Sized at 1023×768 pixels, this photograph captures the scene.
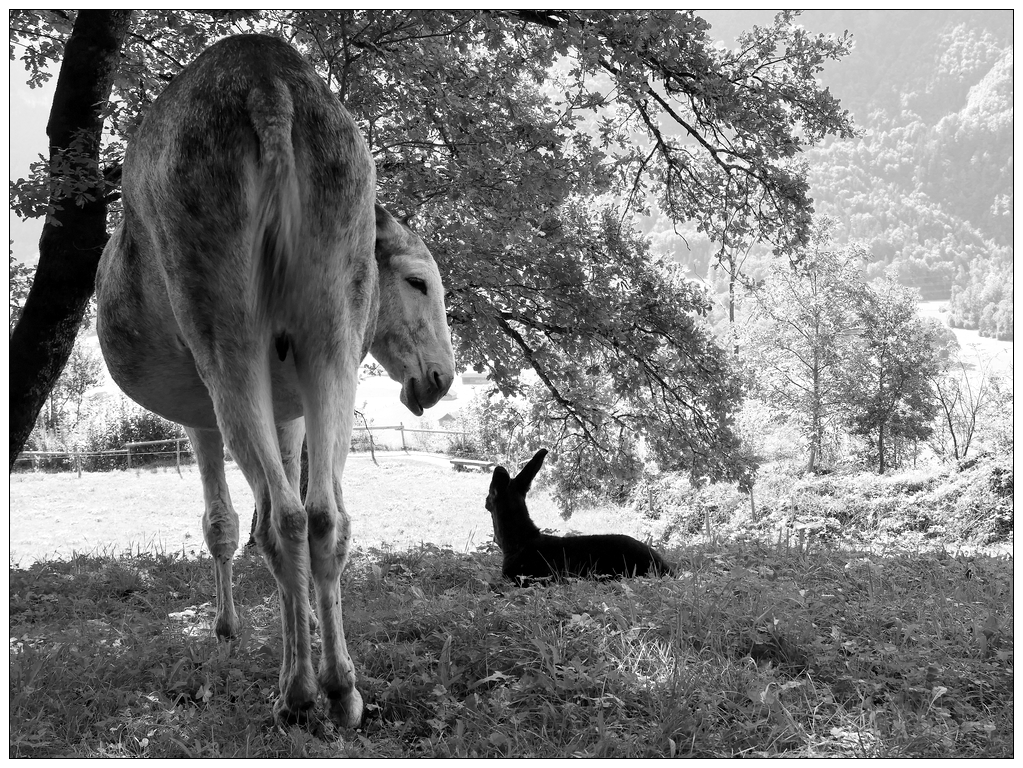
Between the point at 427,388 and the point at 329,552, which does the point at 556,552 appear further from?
the point at 329,552

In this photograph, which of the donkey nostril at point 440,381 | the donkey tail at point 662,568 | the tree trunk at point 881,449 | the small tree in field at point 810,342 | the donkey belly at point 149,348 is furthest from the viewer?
the small tree in field at point 810,342

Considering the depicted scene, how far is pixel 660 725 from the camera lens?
2.87 meters

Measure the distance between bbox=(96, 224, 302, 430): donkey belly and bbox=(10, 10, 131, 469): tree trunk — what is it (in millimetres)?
3743

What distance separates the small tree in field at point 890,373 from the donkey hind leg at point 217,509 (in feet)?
80.3

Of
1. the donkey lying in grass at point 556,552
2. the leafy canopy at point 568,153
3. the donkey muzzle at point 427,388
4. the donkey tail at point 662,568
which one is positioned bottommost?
the donkey tail at point 662,568

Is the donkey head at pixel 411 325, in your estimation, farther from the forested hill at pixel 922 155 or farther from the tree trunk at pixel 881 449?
the forested hill at pixel 922 155

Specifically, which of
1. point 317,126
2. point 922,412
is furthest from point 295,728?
point 922,412

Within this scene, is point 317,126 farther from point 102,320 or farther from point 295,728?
point 295,728

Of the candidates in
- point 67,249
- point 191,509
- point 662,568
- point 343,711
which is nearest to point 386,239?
point 343,711

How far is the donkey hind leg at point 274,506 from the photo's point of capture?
2.86 m

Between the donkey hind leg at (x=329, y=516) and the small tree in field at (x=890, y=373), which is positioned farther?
the small tree in field at (x=890, y=373)

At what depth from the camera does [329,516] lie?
2936mm

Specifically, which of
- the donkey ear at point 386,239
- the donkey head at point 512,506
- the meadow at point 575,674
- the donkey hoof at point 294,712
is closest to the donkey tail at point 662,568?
the meadow at point 575,674

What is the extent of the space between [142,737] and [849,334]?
Answer: 2861 centimetres
